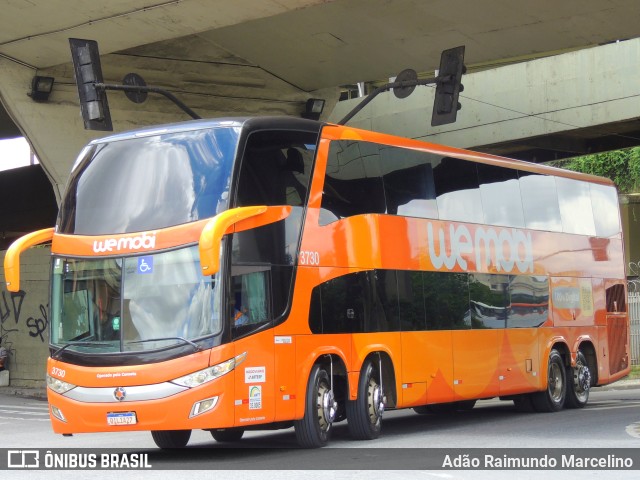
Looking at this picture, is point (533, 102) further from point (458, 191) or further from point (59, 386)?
point (59, 386)

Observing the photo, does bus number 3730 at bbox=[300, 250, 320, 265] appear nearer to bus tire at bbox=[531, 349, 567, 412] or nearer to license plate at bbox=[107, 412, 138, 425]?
license plate at bbox=[107, 412, 138, 425]

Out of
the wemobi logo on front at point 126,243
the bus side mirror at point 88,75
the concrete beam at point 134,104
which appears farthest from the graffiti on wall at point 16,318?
the wemobi logo on front at point 126,243

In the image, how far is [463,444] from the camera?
13984 millimetres

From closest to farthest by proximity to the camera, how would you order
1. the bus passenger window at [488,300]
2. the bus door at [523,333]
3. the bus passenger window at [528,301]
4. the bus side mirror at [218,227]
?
the bus side mirror at [218,227] → the bus passenger window at [488,300] → the bus door at [523,333] → the bus passenger window at [528,301]

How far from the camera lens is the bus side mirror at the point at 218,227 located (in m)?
11.6

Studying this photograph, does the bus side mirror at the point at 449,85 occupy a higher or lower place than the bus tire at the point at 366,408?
higher

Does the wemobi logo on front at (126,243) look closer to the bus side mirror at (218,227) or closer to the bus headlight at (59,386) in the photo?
the bus side mirror at (218,227)

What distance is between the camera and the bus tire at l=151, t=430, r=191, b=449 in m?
14.6

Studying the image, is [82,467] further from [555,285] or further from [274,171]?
[555,285]

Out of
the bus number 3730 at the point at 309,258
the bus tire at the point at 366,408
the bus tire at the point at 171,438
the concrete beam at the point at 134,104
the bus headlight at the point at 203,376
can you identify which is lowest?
the bus tire at the point at 171,438

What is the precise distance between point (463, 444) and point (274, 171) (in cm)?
409

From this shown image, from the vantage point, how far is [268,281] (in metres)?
13.4

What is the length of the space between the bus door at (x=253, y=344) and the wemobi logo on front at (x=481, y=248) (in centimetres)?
426

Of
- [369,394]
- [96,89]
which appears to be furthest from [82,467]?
[96,89]
